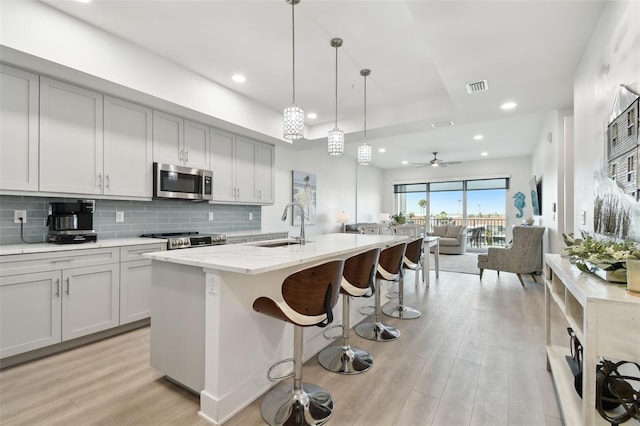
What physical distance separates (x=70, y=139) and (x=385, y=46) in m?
3.07

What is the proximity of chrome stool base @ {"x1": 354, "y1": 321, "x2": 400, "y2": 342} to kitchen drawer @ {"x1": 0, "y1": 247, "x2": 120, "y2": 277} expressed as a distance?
241 centimetres

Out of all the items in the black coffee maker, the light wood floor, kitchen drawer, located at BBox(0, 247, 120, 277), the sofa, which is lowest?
the light wood floor

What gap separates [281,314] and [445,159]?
8.35m

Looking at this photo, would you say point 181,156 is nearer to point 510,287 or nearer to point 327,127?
point 327,127

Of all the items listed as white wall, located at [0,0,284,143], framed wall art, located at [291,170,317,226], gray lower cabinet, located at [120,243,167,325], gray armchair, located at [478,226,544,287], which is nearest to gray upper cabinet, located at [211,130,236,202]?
white wall, located at [0,0,284,143]

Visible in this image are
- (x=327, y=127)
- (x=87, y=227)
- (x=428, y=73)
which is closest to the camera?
(x=87, y=227)

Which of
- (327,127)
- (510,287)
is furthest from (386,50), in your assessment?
(510,287)

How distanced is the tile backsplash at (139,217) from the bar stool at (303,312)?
2503mm

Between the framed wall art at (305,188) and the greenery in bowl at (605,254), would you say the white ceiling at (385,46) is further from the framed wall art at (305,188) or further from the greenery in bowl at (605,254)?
the framed wall art at (305,188)

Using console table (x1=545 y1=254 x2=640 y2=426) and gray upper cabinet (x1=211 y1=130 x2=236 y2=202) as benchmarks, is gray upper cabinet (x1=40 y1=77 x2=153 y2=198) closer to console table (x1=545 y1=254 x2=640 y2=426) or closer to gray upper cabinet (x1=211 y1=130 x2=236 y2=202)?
gray upper cabinet (x1=211 y1=130 x2=236 y2=202)

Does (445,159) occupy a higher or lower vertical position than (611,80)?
higher

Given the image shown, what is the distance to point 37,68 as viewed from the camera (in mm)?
2436

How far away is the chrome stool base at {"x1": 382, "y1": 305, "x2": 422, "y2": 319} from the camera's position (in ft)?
10.6

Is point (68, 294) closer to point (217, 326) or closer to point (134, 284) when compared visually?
point (134, 284)
